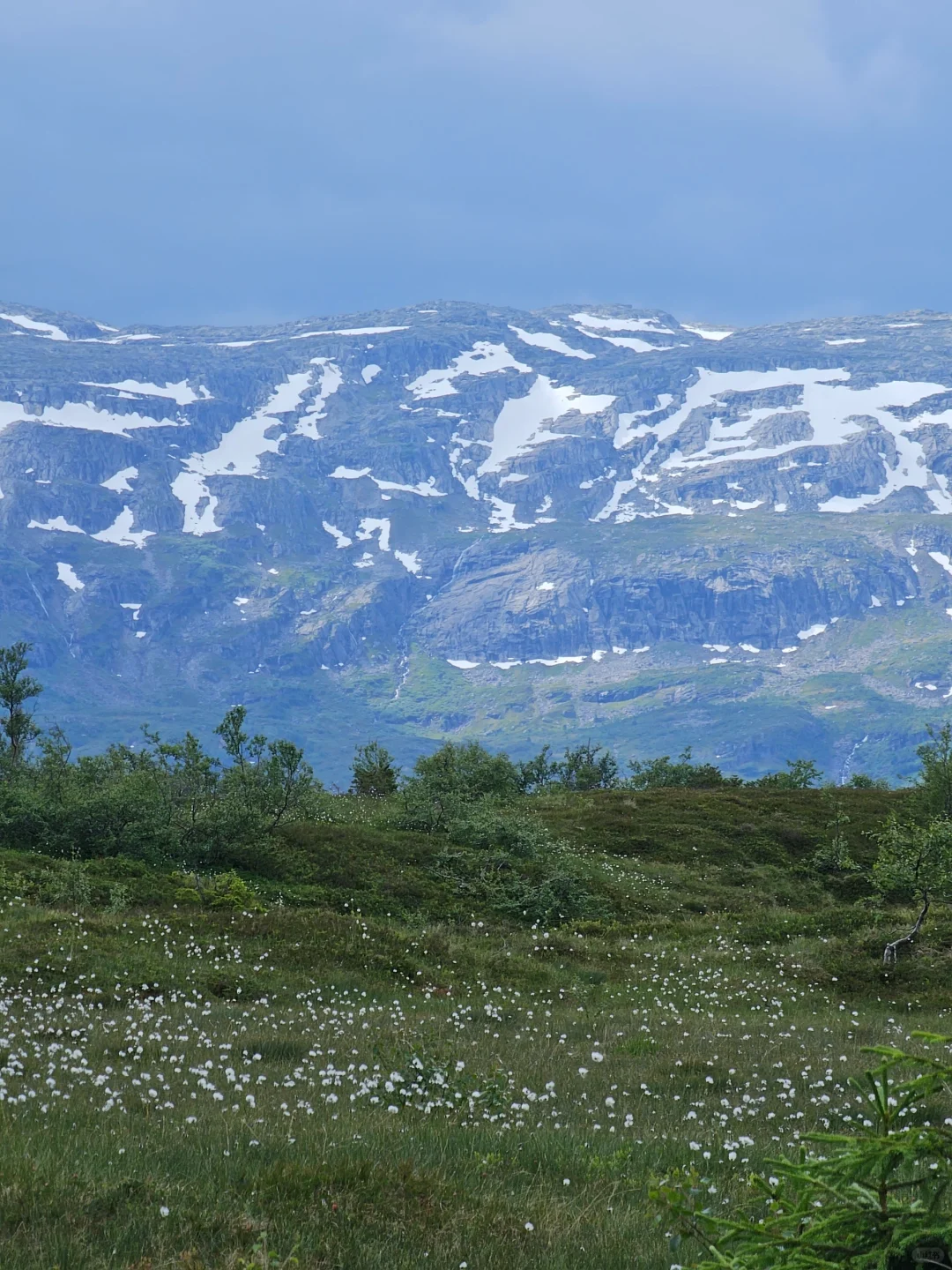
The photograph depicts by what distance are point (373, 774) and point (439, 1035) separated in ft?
166

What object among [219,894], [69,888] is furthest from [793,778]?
[69,888]

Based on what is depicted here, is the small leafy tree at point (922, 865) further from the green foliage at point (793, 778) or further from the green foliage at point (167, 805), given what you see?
the green foliage at point (793, 778)

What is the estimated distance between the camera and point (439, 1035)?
15.6 meters

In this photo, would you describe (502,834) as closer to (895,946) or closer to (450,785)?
(450,785)

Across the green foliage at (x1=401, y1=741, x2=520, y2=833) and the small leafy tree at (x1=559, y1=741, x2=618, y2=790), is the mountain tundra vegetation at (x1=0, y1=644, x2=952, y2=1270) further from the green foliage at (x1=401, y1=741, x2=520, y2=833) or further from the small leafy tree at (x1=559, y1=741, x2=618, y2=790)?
the small leafy tree at (x1=559, y1=741, x2=618, y2=790)

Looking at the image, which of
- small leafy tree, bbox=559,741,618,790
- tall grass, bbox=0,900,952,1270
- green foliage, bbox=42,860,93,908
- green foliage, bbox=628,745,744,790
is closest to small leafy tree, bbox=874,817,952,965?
tall grass, bbox=0,900,952,1270

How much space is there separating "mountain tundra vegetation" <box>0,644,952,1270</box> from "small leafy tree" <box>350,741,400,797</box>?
58.9ft

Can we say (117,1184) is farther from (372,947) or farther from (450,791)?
(450,791)

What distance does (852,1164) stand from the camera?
13.8 feet

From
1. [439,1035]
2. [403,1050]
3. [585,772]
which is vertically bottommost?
[585,772]

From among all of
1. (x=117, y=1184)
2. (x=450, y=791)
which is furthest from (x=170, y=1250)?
(x=450, y=791)

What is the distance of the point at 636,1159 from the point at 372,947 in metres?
13.6

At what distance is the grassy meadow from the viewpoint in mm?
7203

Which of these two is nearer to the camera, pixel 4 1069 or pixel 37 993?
pixel 4 1069
